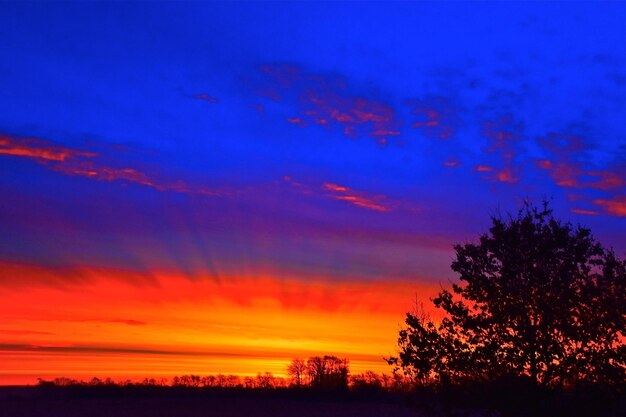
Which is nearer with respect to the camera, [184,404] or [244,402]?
[184,404]


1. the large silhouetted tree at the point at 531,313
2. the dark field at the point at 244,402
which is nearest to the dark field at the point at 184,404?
the dark field at the point at 244,402

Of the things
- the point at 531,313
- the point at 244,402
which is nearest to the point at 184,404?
the point at 244,402

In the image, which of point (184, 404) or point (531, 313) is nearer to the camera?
point (531, 313)

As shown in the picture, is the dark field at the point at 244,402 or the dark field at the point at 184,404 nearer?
the dark field at the point at 244,402

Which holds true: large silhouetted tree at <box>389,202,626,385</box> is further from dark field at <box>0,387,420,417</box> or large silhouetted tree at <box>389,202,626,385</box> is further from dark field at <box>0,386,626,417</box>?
dark field at <box>0,387,420,417</box>

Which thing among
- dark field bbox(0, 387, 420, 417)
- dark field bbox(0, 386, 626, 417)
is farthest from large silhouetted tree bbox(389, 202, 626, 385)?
dark field bbox(0, 387, 420, 417)

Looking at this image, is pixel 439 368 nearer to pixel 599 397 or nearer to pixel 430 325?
pixel 430 325

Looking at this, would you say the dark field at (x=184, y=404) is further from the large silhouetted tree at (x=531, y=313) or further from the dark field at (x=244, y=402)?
the large silhouetted tree at (x=531, y=313)

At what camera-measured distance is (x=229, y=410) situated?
4056 cm

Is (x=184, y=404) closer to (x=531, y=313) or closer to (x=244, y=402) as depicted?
(x=244, y=402)

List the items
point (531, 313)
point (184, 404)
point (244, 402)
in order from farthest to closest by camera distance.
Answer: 1. point (244, 402)
2. point (184, 404)
3. point (531, 313)

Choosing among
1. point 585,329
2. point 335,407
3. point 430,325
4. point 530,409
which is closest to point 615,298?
point 585,329

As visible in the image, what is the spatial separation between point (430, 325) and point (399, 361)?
175 centimetres

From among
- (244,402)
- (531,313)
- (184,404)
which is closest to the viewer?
(531,313)
